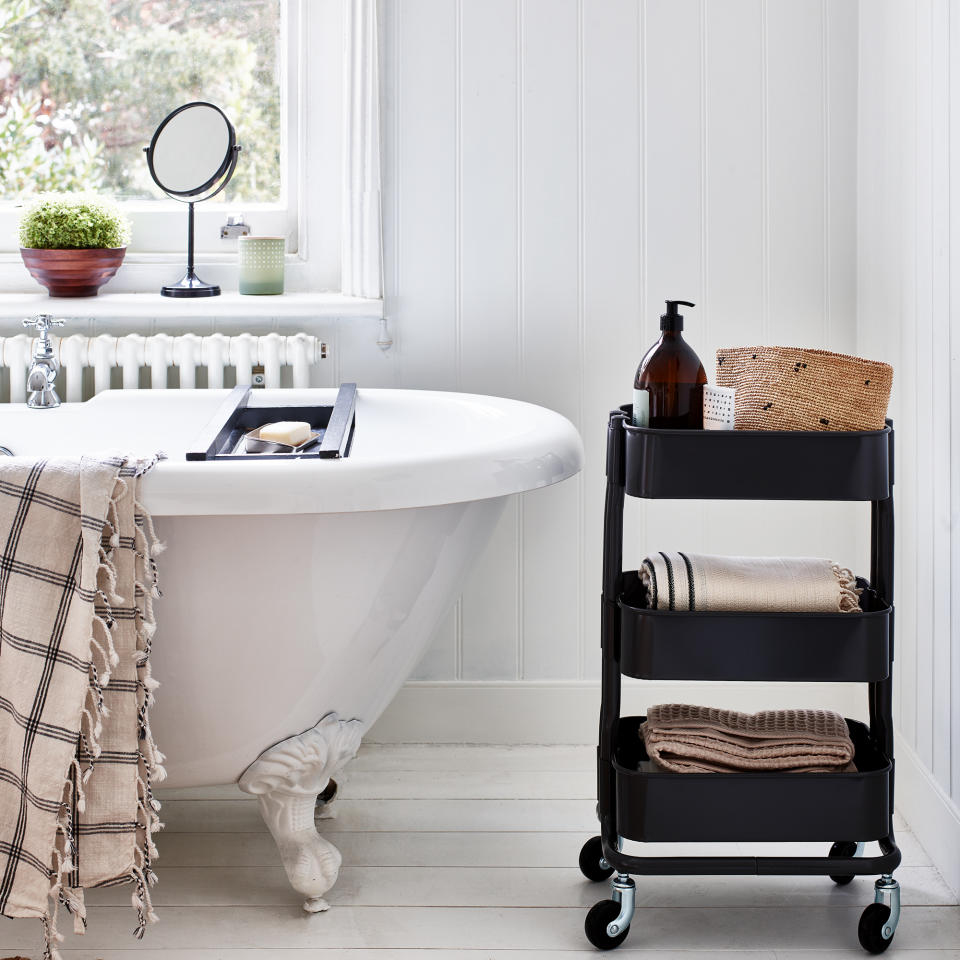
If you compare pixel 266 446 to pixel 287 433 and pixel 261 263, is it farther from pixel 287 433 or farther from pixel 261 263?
pixel 261 263

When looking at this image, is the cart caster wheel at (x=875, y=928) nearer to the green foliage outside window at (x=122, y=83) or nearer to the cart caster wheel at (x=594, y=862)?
the cart caster wheel at (x=594, y=862)

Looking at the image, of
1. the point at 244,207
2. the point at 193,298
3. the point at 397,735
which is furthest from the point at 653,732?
the point at 244,207

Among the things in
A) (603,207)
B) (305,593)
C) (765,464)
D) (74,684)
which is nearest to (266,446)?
(305,593)

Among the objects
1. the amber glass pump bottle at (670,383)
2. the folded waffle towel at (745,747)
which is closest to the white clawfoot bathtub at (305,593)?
the amber glass pump bottle at (670,383)

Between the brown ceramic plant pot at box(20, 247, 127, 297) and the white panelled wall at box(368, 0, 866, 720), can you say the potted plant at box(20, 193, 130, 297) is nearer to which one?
the brown ceramic plant pot at box(20, 247, 127, 297)

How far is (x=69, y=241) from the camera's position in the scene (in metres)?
1.96

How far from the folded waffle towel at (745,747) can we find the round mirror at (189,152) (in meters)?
1.30

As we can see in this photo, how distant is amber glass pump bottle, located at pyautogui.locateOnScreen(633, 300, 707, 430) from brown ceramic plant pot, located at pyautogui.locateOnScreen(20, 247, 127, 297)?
43.9 inches

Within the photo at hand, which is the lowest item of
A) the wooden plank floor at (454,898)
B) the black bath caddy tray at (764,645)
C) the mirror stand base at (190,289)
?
the wooden plank floor at (454,898)

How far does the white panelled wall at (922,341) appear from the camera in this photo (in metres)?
1.56

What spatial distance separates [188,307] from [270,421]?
1.20 ft

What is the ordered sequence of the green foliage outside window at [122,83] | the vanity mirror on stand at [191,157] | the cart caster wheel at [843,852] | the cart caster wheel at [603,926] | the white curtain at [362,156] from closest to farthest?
the cart caster wheel at [603,926] → the cart caster wheel at [843,852] → the white curtain at [362,156] → the vanity mirror on stand at [191,157] → the green foliage outside window at [122,83]

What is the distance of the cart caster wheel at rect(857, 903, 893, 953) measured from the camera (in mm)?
1401

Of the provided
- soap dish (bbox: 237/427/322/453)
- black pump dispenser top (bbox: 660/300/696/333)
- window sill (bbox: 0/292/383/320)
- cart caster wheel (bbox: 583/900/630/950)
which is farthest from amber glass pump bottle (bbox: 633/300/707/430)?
window sill (bbox: 0/292/383/320)
